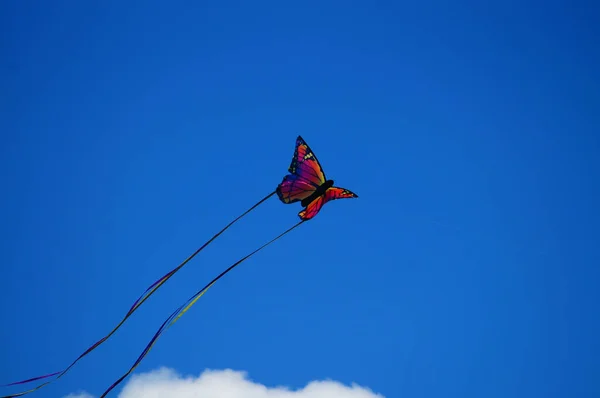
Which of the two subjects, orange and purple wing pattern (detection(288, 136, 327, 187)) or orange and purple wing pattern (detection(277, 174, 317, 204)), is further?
orange and purple wing pattern (detection(288, 136, 327, 187))

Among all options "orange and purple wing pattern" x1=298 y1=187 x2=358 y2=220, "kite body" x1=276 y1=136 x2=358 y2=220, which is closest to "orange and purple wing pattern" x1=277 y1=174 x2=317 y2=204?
"kite body" x1=276 y1=136 x2=358 y2=220

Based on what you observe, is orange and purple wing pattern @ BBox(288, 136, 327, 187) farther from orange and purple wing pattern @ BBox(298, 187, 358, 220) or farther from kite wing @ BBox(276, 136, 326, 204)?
orange and purple wing pattern @ BBox(298, 187, 358, 220)

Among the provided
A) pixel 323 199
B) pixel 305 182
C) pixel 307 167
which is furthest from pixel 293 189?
pixel 323 199

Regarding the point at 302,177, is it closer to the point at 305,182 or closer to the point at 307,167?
the point at 305,182

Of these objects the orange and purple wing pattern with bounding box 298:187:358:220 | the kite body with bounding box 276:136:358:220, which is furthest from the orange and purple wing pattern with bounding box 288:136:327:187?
the orange and purple wing pattern with bounding box 298:187:358:220

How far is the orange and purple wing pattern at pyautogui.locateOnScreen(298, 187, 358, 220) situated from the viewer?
9.98 meters

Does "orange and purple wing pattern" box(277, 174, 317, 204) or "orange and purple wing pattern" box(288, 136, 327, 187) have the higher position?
"orange and purple wing pattern" box(288, 136, 327, 187)

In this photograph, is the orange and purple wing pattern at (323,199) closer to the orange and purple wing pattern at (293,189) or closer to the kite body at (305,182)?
the kite body at (305,182)

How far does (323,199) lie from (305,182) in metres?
0.56

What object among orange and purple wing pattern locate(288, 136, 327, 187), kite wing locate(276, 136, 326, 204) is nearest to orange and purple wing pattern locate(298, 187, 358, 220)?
kite wing locate(276, 136, 326, 204)

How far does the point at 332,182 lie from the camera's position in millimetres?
9945

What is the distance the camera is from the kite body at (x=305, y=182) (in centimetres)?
989

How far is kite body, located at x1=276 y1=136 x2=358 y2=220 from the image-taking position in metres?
9.89

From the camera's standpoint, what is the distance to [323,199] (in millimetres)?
10273
